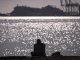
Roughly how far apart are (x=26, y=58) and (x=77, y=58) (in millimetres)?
1884

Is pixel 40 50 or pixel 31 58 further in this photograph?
pixel 40 50

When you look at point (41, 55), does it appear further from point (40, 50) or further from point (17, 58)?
point (17, 58)

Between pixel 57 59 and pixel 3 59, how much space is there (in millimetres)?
1967

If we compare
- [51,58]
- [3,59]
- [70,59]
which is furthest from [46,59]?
[3,59]

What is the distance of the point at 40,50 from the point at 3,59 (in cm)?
180

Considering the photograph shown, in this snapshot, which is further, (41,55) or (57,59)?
(41,55)

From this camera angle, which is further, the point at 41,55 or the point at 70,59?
the point at 41,55

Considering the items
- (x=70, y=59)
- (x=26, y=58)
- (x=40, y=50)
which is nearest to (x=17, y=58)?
(x=26, y=58)

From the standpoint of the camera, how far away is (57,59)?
9734mm

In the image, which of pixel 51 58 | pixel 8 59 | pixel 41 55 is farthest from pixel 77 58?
pixel 8 59

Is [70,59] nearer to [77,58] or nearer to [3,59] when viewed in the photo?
[77,58]

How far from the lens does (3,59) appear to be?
9.86 metres

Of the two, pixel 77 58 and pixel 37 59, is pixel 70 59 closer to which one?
pixel 77 58

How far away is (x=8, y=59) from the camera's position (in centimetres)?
995
